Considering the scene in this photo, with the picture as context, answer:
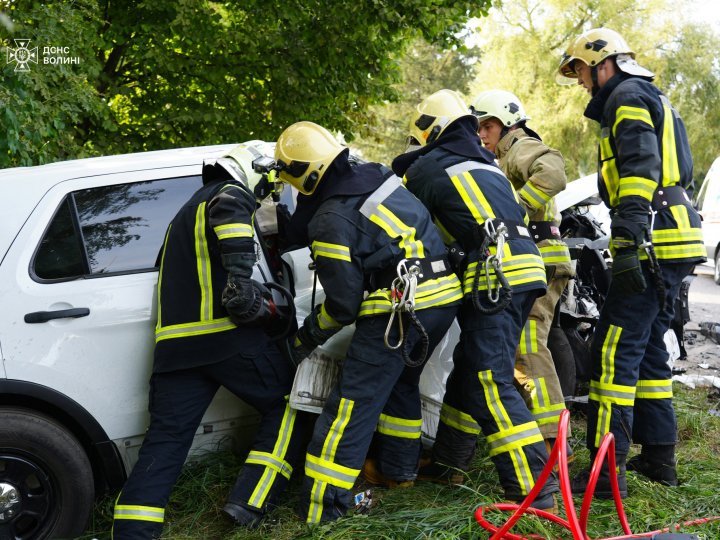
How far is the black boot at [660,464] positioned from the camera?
3861 mm

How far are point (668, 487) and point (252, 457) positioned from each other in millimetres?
2045

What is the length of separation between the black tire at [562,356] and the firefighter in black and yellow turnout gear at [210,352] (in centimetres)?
176

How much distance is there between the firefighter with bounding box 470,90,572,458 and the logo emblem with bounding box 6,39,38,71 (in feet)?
10.1

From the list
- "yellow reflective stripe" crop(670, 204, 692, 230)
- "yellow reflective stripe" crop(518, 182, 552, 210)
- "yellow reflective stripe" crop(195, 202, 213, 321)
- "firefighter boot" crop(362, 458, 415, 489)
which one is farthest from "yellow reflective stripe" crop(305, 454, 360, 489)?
"yellow reflective stripe" crop(670, 204, 692, 230)

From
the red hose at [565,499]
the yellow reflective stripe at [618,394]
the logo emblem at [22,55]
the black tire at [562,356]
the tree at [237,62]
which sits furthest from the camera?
the tree at [237,62]

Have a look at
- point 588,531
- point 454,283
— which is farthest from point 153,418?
point 588,531

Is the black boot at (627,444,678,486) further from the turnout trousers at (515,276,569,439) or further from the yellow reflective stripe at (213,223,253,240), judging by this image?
the yellow reflective stripe at (213,223,253,240)

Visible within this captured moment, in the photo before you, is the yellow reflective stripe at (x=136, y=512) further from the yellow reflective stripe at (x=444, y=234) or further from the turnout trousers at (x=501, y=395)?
the yellow reflective stripe at (x=444, y=234)

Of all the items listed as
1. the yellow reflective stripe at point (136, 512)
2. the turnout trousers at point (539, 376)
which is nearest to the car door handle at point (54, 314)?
the yellow reflective stripe at point (136, 512)

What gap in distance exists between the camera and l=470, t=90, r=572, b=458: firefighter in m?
4.07

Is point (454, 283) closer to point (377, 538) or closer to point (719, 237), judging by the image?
point (377, 538)

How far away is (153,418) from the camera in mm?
3416

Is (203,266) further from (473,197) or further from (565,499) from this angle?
(565,499)

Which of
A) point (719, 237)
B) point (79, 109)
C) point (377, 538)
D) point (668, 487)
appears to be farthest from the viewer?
point (719, 237)
